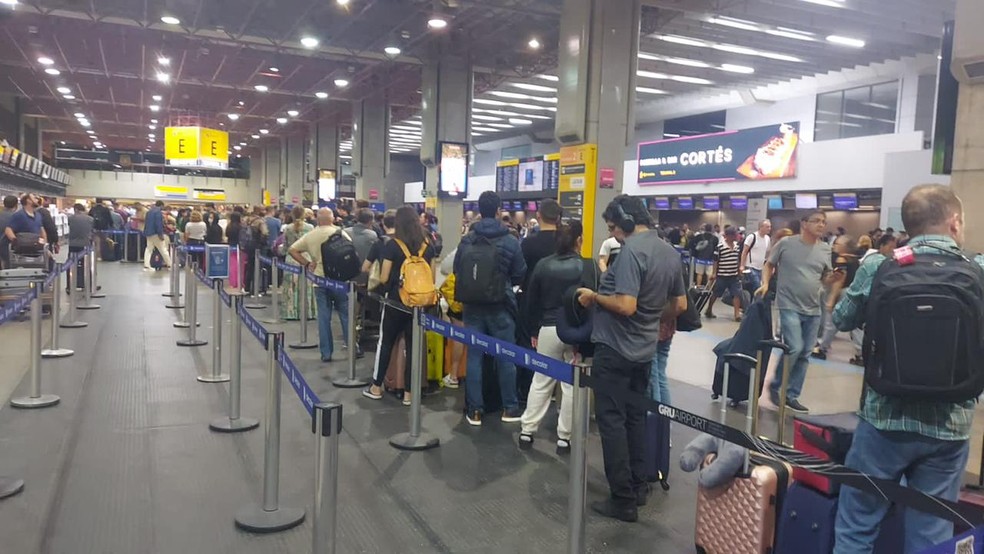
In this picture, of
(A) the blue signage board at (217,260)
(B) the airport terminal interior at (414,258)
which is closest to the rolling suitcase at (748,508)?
(B) the airport terminal interior at (414,258)

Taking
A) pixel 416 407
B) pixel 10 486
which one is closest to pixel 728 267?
pixel 416 407

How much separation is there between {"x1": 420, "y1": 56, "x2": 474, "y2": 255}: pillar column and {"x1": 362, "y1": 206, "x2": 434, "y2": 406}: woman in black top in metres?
9.75

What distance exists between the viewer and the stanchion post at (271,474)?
3.69 metres

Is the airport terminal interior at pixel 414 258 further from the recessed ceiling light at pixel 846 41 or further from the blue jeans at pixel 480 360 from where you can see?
the recessed ceiling light at pixel 846 41

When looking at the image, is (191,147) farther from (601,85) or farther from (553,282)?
(553,282)

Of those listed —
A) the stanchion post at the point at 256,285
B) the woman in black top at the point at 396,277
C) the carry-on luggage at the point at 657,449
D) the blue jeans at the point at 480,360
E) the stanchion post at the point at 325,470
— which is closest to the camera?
the stanchion post at the point at 325,470

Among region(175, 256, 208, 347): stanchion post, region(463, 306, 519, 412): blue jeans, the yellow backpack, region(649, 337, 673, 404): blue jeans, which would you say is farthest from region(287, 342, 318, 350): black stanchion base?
region(649, 337, 673, 404): blue jeans

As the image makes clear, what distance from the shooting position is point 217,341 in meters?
6.78

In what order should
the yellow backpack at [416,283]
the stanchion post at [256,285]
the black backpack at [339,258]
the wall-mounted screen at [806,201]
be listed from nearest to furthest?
1. the yellow backpack at [416,283]
2. the black backpack at [339,258]
3. the stanchion post at [256,285]
4. the wall-mounted screen at [806,201]

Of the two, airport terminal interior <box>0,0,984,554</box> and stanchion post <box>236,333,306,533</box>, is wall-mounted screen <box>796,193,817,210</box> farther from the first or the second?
stanchion post <box>236,333,306,533</box>

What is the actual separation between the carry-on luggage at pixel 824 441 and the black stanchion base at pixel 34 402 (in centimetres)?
571

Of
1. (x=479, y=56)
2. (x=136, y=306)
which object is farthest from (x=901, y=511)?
(x=479, y=56)

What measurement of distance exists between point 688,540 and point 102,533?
122 inches

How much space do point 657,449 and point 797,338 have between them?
254 centimetres
